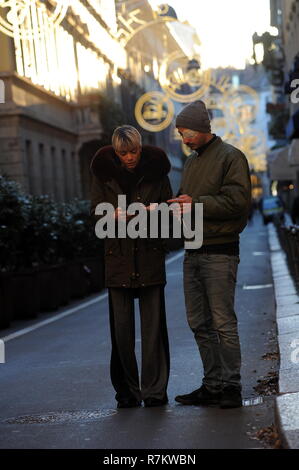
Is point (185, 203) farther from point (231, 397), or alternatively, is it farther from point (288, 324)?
point (288, 324)

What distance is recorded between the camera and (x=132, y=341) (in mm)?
8070

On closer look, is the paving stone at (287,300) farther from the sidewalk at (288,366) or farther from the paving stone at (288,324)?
the paving stone at (288,324)

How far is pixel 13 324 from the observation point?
16812 mm

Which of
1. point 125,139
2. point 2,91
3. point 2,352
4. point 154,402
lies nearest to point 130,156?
point 125,139

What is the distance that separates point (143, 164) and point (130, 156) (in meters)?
0.14

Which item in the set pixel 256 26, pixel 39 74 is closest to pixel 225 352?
pixel 39 74

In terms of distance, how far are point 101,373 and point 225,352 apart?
8.36 ft

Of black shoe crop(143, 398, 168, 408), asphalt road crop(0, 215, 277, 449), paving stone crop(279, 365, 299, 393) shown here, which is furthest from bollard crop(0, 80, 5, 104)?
black shoe crop(143, 398, 168, 408)

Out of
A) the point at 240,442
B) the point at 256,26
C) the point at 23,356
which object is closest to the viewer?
the point at 240,442

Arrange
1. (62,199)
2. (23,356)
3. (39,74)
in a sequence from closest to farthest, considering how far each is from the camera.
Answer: (23,356) < (39,74) < (62,199)

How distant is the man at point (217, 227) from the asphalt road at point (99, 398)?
1.26ft

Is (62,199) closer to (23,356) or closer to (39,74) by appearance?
(39,74)

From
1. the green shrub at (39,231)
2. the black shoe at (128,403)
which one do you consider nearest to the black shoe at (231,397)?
the black shoe at (128,403)

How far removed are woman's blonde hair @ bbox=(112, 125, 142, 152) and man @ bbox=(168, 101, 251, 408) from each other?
0.32 meters
